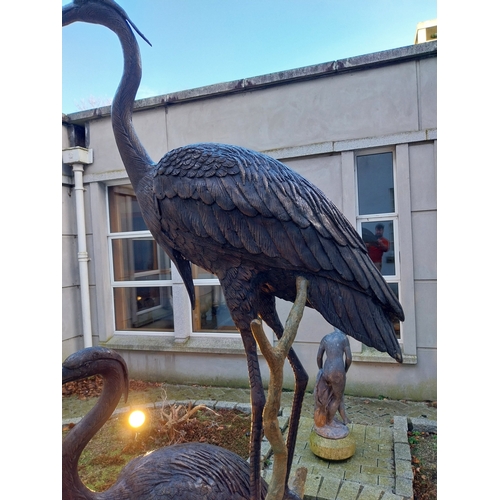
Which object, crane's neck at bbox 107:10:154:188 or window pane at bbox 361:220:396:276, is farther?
window pane at bbox 361:220:396:276

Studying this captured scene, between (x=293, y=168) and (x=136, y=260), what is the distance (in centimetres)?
251

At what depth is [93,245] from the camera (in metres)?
4.32

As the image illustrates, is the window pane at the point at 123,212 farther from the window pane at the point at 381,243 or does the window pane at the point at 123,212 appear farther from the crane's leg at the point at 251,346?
the crane's leg at the point at 251,346

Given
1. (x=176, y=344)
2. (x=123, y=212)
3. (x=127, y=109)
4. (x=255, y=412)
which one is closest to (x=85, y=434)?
(x=255, y=412)

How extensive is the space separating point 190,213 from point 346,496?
1883 mm

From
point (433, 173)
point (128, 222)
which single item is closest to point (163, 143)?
point (128, 222)

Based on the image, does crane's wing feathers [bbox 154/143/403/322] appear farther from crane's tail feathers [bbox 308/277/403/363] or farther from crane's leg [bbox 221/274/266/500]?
crane's leg [bbox 221/274/266/500]

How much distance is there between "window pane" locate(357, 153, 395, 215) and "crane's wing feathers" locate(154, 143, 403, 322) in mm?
2585

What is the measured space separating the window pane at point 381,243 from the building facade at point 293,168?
2cm

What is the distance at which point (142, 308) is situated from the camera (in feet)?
15.0

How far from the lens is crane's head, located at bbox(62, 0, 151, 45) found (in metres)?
1.32

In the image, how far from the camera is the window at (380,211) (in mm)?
3541

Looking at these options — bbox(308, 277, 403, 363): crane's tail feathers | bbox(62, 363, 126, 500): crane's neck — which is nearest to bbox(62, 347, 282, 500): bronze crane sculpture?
bbox(62, 363, 126, 500): crane's neck

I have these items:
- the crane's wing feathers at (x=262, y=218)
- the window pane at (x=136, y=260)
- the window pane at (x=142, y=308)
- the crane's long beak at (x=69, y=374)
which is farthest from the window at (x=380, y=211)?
the crane's long beak at (x=69, y=374)
